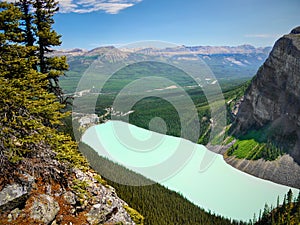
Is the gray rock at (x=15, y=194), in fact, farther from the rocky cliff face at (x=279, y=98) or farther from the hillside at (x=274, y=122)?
the rocky cliff face at (x=279, y=98)

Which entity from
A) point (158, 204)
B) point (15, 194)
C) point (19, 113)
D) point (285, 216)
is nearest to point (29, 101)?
point (19, 113)

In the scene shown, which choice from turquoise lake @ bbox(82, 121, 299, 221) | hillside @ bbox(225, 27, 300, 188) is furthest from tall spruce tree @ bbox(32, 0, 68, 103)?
hillside @ bbox(225, 27, 300, 188)

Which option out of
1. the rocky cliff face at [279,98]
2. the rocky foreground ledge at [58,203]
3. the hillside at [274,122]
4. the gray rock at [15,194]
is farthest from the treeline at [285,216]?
the gray rock at [15,194]

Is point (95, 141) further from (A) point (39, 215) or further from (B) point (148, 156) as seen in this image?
(A) point (39, 215)

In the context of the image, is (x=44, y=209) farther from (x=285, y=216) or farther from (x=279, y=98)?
(x=279, y=98)

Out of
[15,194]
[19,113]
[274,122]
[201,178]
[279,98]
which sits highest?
[19,113]

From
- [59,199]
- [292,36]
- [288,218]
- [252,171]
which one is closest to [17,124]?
[59,199]

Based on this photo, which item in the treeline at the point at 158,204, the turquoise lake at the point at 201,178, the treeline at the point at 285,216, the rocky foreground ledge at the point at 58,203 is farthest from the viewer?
the turquoise lake at the point at 201,178
